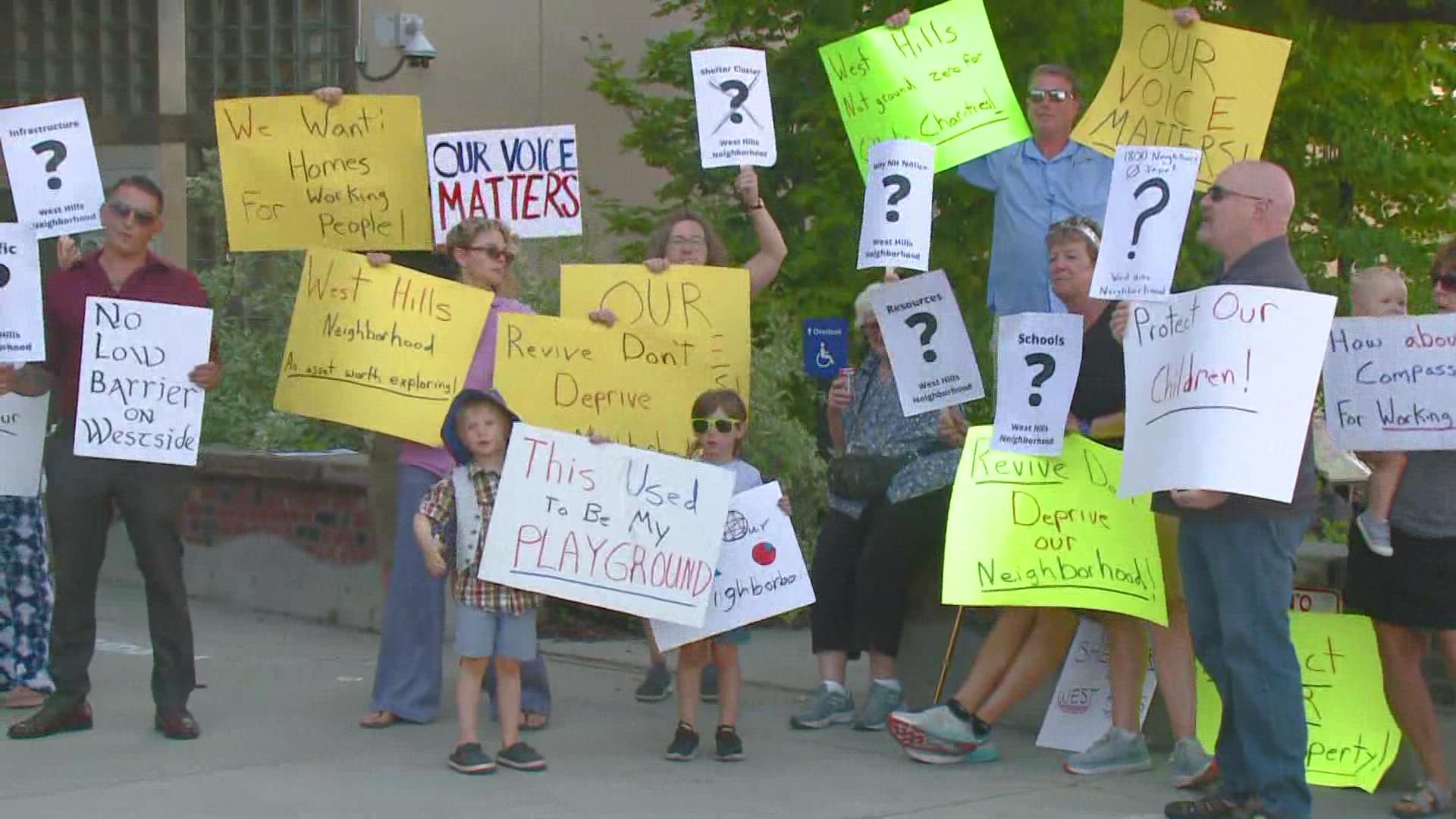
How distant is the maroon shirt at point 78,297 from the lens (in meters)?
6.91

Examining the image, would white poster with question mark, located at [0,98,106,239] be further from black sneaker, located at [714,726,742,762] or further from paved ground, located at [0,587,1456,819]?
black sneaker, located at [714,726,742,762]

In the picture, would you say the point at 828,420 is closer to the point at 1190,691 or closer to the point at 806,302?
the point at 1190,691

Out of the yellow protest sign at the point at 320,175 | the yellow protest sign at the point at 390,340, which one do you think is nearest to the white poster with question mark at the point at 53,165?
the yellow protest sign at the point at 320,175

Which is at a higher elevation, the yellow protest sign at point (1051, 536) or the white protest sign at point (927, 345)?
the white protest sign at point (927, 345)

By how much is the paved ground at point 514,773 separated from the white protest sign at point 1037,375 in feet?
3.70

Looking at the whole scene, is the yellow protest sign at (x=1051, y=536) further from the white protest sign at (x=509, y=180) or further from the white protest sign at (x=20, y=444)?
the white protest sign at (x=20, y=444)

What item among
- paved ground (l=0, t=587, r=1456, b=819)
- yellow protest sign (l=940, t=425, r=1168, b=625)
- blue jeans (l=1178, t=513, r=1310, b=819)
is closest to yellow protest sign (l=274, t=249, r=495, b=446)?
paved ground (l=0, t=587, r=1456, b=819)

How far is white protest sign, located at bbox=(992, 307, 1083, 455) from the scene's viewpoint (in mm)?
6586

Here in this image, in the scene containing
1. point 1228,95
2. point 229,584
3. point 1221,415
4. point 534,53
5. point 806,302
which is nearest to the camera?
point 1221,415

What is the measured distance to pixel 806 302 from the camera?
12.6 metres

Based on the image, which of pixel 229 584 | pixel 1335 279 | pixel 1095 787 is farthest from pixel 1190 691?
pixel 1335 279

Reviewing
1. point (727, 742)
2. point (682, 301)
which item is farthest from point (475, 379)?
point (727, 742)

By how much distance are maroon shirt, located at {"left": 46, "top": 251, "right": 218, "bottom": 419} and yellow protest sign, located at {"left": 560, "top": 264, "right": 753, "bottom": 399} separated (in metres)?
1.36

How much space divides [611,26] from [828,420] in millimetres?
9758
